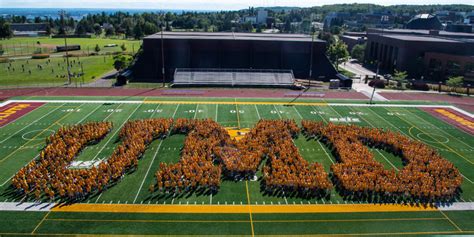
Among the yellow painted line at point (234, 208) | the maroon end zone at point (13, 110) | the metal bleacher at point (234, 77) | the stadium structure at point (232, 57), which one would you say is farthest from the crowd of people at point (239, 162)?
the stadium structure at point (232, 57)

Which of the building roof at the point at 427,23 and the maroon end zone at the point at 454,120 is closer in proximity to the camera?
the maroon end zone at the point at 454,120

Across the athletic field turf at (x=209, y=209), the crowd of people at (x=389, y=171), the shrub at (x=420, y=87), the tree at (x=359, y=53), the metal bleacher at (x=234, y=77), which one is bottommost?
the athletic field turf at (x=209, y=209)

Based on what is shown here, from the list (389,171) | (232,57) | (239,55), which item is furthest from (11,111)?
(389,171)

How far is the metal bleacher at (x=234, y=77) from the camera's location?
49.2 meters

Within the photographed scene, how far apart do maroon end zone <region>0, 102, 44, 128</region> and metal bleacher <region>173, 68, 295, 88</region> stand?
17.9 metres

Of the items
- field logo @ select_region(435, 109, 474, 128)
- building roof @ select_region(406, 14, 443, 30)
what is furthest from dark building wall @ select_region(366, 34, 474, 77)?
building roof @ select_region(406, 14, 443, 30)

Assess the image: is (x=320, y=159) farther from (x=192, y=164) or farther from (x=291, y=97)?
(x=291, y=97)

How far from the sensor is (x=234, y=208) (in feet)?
62.4

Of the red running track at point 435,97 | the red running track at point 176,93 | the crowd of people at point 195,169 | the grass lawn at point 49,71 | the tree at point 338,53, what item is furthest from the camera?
the tree at point 338,53

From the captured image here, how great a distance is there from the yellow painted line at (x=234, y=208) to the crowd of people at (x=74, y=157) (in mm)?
1461

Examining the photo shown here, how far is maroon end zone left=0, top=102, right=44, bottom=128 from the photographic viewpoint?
32.3 metres

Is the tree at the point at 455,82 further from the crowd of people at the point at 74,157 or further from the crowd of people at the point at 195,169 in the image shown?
the crowd of people at the point at 74,157

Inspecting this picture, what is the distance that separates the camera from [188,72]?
5184 cm

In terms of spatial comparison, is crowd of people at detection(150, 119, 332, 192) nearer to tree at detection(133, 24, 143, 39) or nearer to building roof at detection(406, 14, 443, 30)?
tree at detection(133, 24, 143, 39)
